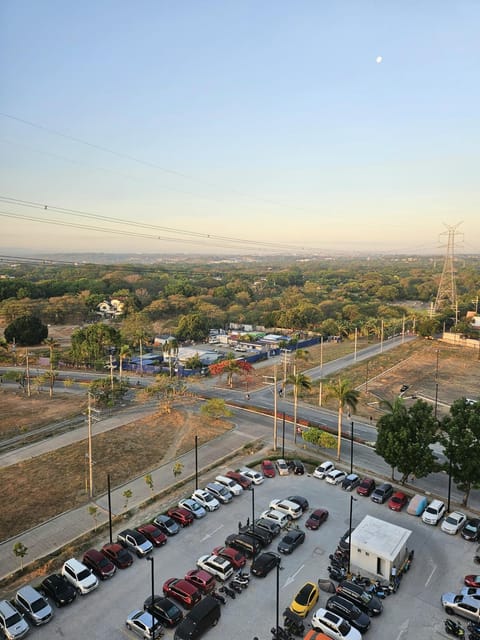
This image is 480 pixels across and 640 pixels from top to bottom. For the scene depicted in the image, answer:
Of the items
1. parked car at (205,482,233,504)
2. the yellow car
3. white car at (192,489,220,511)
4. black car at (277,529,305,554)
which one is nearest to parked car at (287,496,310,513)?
black car at (277,529,305,554)

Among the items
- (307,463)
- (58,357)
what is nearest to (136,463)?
(307,463)

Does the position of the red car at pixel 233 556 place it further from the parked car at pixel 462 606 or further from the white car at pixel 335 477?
the white car at pixel 335 477

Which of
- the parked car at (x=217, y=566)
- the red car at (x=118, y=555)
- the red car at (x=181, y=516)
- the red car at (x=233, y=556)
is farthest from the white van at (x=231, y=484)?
the red car at (x=118, y=555)

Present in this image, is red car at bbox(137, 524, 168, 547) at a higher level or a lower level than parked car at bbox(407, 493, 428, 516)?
lower

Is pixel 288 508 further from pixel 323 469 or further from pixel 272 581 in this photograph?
pixel 323 469

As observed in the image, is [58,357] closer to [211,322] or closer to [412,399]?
[211,322]

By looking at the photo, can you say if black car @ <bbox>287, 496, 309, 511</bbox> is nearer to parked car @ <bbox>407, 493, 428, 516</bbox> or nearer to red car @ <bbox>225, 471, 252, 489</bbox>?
red car @ <bbox>225, 471, 252, 489</bbox>

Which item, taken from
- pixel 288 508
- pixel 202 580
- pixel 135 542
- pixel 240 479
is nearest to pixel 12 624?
pixel 135 542
